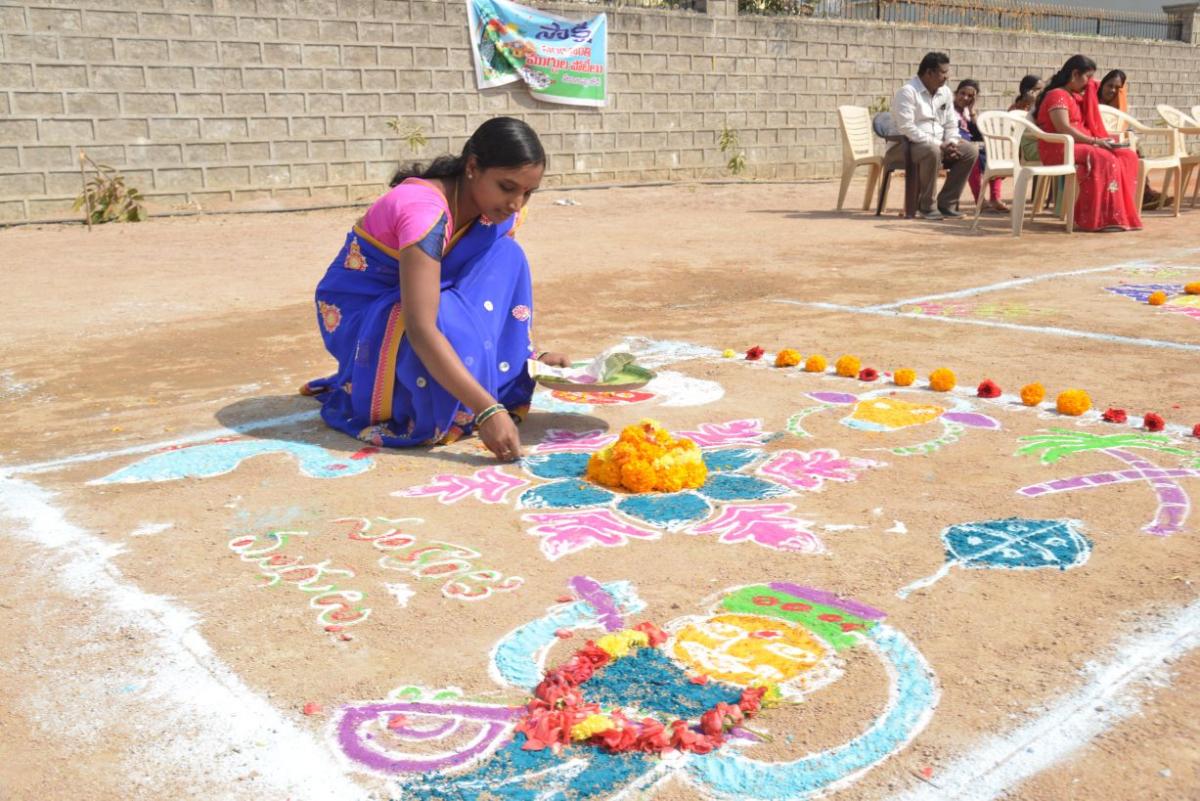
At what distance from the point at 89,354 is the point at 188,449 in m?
1.99

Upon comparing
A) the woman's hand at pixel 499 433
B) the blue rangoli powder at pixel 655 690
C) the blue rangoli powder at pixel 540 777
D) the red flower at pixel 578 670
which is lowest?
the blue rangoli powder at pixel 540 777

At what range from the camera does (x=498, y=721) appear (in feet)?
6.53

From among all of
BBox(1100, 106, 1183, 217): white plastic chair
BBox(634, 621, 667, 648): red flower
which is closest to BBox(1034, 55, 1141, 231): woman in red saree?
BBox(1100, 106, 1183, 217): white plastic chair

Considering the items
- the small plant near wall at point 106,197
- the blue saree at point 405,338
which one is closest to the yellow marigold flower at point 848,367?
the blue saree at point 405,338

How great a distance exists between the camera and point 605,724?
194 centimetres

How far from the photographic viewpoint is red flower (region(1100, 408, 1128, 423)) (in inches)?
149

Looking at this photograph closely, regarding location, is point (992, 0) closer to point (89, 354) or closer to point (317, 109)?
point (317, 109)

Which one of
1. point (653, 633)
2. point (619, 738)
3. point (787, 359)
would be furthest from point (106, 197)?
point (619, 738)

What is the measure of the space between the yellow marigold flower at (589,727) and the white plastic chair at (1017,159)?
854cm

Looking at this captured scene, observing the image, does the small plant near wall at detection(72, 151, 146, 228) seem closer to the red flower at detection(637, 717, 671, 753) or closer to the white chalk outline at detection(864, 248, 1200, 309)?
the white chalk outline at detection(864, 248, 1200, 309)

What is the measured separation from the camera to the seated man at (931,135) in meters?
10.7

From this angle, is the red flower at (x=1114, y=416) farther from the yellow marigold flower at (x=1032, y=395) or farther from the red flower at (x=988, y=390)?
the red flower at (x=988, y=390)

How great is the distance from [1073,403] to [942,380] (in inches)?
20.6

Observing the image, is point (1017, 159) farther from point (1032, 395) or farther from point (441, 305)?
point (441, 305)
